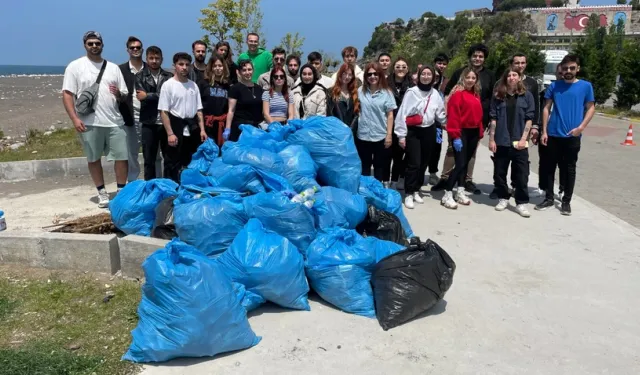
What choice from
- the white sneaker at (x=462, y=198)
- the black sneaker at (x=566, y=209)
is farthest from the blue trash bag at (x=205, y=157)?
the black sneaker at (x=566, y=209)

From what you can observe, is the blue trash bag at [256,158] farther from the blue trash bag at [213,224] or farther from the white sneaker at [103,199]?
the white sneaker at [103,199]

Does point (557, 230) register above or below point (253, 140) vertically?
below

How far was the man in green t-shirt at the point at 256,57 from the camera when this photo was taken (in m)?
6.90

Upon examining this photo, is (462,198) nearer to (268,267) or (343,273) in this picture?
(343,273)

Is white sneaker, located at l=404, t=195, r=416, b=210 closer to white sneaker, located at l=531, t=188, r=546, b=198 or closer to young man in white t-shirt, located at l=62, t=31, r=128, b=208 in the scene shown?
white sneaker, located at l=531, t=188, r=546, b=198

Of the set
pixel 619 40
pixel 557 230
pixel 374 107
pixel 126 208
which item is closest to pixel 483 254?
pixel 557 230

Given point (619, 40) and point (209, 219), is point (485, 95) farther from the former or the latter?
point (619, 40)

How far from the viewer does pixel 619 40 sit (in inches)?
1102

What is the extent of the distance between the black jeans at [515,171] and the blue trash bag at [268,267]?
3.35 m

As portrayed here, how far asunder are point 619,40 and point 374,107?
29050mm

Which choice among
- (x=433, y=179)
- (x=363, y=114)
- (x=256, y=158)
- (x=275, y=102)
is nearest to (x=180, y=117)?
(x=275, y=102)

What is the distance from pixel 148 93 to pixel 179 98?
0.45 metres

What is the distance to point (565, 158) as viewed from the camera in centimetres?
552

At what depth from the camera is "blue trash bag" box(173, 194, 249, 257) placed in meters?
3.48
